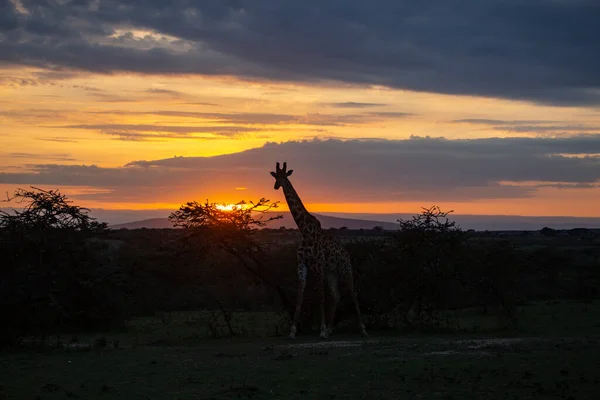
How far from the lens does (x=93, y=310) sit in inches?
957

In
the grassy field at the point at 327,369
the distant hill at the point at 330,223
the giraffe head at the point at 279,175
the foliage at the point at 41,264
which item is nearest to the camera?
the grassy field at the point at 327,369

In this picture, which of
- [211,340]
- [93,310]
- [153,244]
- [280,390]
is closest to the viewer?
[280,390]

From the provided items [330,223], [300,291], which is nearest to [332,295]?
[300,291]

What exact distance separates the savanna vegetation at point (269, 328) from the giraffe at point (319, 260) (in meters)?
0.81

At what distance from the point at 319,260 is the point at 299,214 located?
1.50m

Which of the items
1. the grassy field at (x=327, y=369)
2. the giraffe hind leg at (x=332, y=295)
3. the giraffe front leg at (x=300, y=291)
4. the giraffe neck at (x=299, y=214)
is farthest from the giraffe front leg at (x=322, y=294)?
the giraffe neck at (x=299, y=214)

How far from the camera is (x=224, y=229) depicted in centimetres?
2198

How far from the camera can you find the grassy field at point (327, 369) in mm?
12070

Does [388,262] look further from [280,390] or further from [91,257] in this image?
[280,390]

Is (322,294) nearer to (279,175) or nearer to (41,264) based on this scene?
(279,175)

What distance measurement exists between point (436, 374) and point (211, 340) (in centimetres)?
911

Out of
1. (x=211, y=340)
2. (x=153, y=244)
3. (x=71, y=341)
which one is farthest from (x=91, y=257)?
(x=153, y=244)

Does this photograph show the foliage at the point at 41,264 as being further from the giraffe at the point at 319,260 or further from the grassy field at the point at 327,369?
the giraffe at the point at 319,260

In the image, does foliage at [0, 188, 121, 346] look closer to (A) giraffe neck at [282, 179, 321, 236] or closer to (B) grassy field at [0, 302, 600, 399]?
(B) grassy field at [0, 302, 600, 399]
